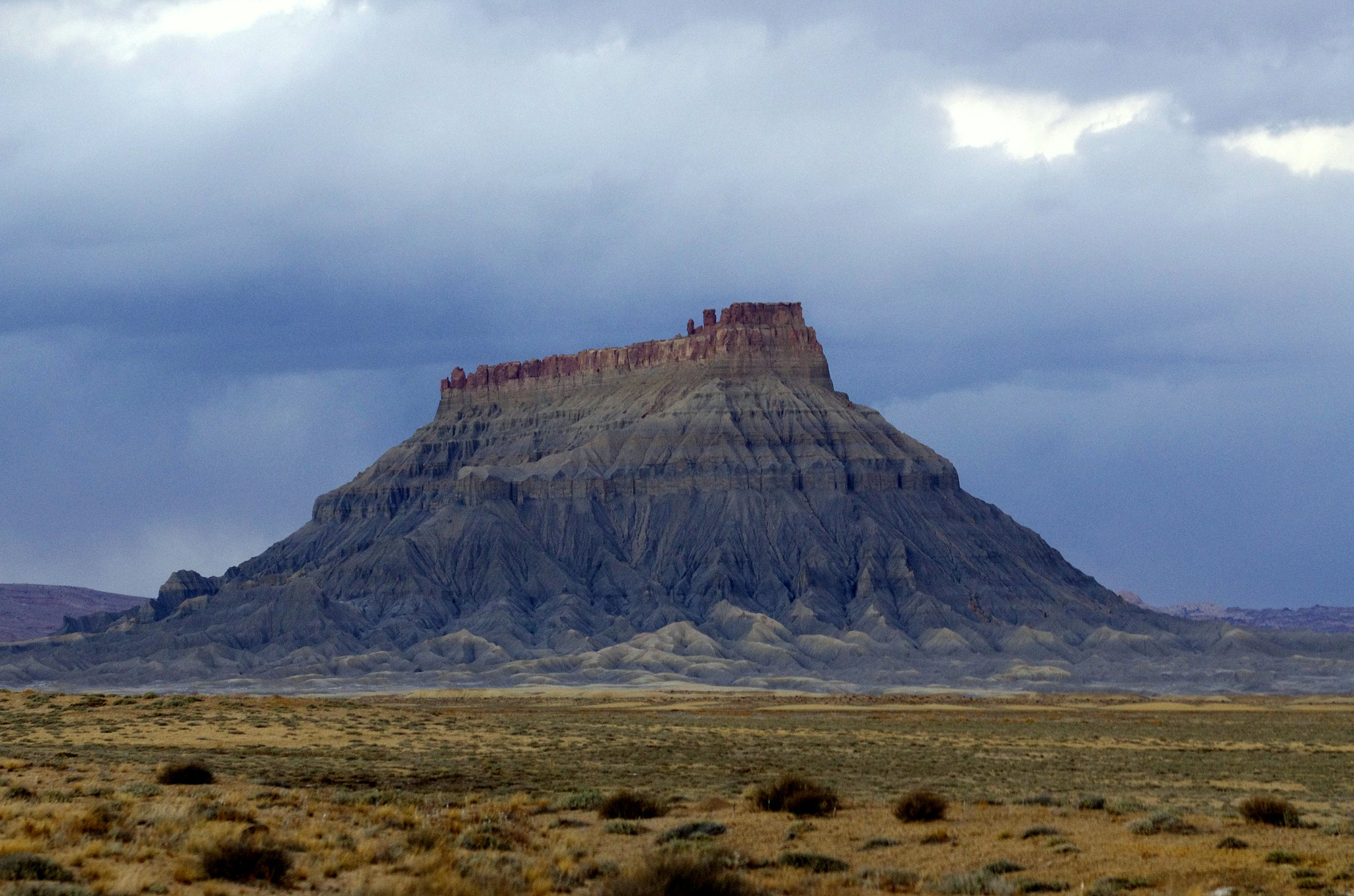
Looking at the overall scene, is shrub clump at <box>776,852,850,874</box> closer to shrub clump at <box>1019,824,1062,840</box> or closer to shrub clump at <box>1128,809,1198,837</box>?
shrub clump at <box>1019,824,1062,840</box>

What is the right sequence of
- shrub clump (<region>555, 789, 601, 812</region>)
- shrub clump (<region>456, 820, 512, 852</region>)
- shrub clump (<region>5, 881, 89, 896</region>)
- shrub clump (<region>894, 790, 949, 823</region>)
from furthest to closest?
shrub clump (<region>555, 789, 601, 812</region>) < shrub clump (<region>894, 790, 949, 823</region>) < shrub clump (<region>456, 820, 512, 852</region>) < shrub clump (<region>5, 881, 89, 896</region>)

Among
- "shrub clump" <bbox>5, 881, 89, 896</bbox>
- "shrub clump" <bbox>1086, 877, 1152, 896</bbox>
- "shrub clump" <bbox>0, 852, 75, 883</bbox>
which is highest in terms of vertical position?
"shrub clump" <bbox>0, 852, 75, 883</bbox>

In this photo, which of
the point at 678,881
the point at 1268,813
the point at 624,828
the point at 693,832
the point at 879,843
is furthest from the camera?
the point at 1268,813

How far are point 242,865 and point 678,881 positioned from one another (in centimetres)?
613

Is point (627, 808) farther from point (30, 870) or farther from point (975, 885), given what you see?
point (30, 870)

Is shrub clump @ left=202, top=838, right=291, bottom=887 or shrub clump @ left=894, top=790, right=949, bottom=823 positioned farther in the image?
shrub clump @ left=894, top=790, right=949, bottom=823

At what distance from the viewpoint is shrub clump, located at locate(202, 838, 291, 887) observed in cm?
2084

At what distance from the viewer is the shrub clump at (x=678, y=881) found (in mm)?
19219

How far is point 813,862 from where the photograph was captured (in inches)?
949

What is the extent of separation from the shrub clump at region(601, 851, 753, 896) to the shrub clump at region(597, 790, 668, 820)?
935cm

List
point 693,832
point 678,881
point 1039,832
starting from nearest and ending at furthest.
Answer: point 678,881, point 1039,832, point 693,832

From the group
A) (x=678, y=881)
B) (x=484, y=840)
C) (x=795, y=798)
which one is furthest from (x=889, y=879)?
(x=795, y=798)

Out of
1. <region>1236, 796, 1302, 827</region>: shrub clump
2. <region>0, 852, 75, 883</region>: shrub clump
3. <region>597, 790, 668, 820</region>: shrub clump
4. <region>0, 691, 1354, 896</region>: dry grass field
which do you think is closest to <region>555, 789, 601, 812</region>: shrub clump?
<region>0, 691, 1354, 896</region>: dry grass field

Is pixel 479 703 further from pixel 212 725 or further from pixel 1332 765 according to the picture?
pixel 1332 765
